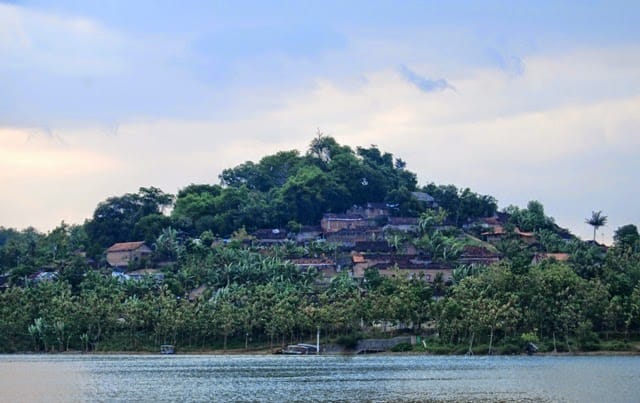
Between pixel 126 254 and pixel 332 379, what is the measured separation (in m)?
83.1

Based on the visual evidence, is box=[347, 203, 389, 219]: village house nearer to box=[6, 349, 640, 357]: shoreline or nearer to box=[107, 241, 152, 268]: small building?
box=[107, 241, 152, 268]: small building

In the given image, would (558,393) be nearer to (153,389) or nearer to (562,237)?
(153,389)

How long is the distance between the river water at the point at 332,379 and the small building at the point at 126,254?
1974 inches

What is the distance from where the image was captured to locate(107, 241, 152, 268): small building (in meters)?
147

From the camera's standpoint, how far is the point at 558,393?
5672 centimetres

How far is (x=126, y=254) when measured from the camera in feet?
484

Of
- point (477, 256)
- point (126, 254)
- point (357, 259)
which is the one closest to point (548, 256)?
point (477, 256)

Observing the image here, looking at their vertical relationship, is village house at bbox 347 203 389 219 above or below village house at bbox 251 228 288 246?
above

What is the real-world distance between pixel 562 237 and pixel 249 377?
96648 millimetres

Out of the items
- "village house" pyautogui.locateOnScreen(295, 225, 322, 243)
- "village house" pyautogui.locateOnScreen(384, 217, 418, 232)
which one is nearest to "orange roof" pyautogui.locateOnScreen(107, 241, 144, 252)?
"village house" pyautogui.locateOnScreen(295, 225, 322, 243)

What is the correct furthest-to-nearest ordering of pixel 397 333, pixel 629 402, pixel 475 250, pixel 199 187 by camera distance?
1. pixel 199 187
2. pixel 475 250
3. pixel 397 333
4. pixel 629 402

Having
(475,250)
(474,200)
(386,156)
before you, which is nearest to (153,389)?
(475,250)

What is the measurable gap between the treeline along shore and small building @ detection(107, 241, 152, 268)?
240 mm

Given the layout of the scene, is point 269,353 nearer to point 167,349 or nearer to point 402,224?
point 167,349
